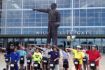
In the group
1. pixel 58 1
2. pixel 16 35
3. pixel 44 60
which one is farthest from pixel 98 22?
pixel 44 60

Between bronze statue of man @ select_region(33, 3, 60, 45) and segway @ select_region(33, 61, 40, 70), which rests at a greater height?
bronze statue of man @ select_region(33, 3, 60, 45)

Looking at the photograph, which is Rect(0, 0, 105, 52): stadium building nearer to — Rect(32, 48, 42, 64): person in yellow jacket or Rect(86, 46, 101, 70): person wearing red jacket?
Rect(32, 48, 42, 64): person in yellow jacket

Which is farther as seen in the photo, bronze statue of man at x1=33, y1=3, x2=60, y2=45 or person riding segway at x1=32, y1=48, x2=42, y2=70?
bronze statue of man at x1=33, y1=3, x2=60, y2=45

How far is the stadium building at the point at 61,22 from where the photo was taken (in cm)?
5841

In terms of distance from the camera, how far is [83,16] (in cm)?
5900

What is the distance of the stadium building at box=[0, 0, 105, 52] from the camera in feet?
192

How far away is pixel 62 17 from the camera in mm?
59750

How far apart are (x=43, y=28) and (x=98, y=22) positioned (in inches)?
314

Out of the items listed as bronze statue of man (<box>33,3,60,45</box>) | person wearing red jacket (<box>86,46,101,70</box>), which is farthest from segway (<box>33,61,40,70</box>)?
bronze statue of man (<box>33,3,60,45</box>)

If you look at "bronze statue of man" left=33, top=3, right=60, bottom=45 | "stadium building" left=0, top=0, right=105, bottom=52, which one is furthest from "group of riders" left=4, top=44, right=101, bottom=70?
"stadium building" left=0, top=0, right=105, bottom=52

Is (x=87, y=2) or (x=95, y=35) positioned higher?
(x=87, y=2)

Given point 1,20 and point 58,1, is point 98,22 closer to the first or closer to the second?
point 58,1

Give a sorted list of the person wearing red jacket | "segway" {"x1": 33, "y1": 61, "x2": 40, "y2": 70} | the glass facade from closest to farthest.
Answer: the person wearing red jacket → "segway" {"x1": 33, "y1": 61, "x2": 40, "y2": 70} → the glass facade

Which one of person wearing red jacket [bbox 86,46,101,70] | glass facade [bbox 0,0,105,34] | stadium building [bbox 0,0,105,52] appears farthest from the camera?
glass facade [bbox 0,0,105,34]
